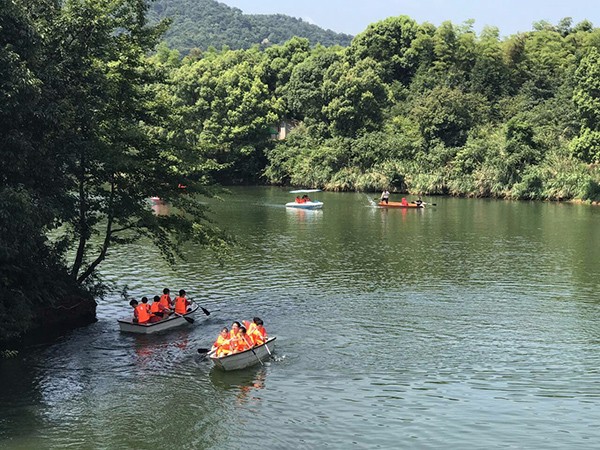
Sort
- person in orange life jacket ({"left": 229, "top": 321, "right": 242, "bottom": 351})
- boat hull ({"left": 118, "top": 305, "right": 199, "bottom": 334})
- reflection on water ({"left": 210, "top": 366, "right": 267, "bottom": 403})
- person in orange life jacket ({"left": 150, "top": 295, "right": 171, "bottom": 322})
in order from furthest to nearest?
person in orange life jacket ({"left": 150, "top": 295, "right": 171, "bottom": 322})
boat hull ({"left": 118, "top": 305, "right": 199, "bottom": 334})
person in orange life jacket ({"left": 229, "top": 321, "right": 242, "bottom": 351})
reflection on water ({"left": 210, "top": 366, "right": 267, "bottom": 403})

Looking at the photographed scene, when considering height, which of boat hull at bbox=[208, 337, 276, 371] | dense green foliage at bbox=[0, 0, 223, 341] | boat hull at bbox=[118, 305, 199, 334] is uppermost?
dense green foliage at bbox=[0, 0, 223, 341]

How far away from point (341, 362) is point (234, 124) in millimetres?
78174

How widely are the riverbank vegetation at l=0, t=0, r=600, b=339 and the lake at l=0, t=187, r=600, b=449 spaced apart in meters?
3.03

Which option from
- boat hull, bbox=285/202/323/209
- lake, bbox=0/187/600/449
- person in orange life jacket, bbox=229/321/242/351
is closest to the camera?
lake, bbox=0/187/600/449

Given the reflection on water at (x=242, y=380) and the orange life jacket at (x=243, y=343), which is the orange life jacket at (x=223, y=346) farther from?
the reflection on water at (x=242, y=380)

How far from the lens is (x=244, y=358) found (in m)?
→ 22.2

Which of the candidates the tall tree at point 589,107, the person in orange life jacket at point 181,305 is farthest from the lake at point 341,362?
the tall tree at point 589,107

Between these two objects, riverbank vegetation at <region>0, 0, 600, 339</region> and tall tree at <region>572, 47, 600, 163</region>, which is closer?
riverbank vegetation at <region>0, 0, 600, 339</region>

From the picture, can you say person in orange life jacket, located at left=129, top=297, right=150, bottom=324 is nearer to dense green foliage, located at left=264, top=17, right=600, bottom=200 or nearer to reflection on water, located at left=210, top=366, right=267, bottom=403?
reflection on water, located at left=210, top=366, right=267, bottom=403

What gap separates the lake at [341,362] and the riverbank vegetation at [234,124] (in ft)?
9.93

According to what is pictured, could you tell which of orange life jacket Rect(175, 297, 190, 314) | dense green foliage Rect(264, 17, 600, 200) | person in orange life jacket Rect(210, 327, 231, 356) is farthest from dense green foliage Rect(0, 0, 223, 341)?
dense green foliage Rect(264, 17, 600, 200)

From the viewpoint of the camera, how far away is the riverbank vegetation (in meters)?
23.0

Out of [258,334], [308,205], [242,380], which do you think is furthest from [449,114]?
[242,380]

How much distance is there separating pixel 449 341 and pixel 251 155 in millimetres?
77740
